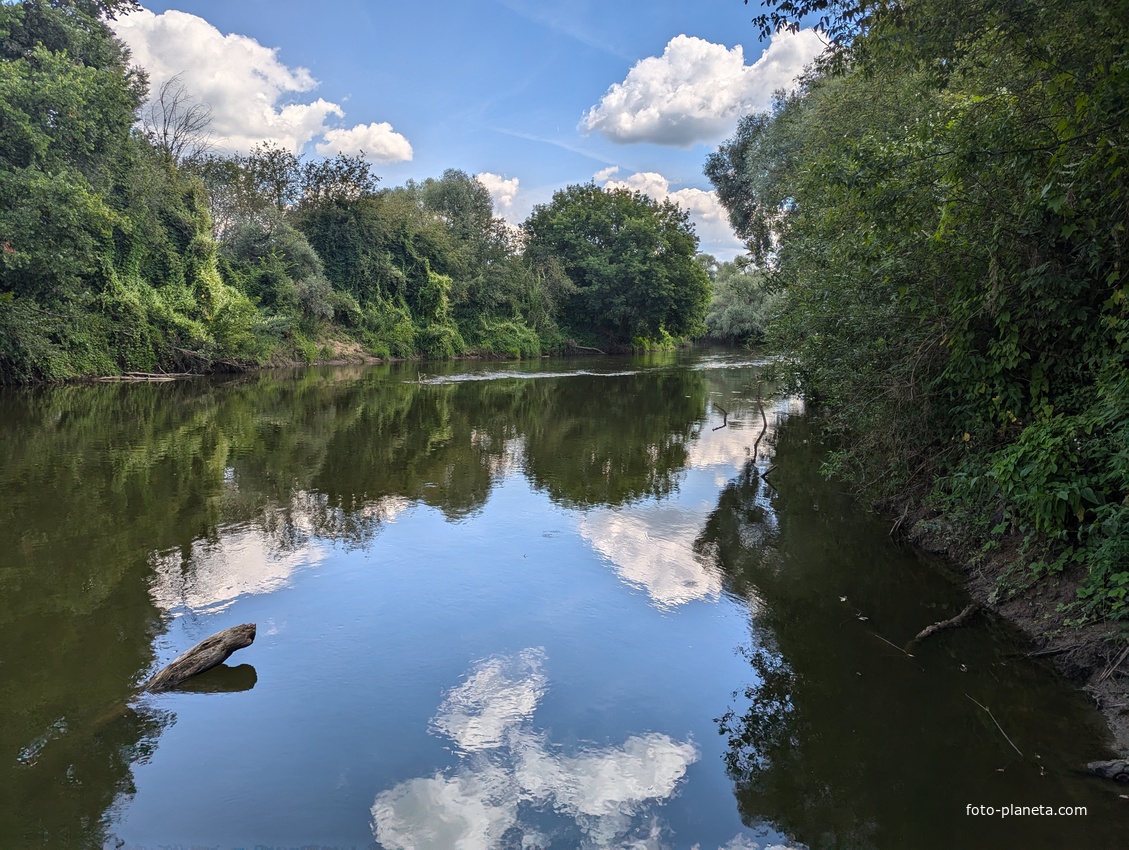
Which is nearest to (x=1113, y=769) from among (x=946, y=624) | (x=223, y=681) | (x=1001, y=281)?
(x=946, y=624)

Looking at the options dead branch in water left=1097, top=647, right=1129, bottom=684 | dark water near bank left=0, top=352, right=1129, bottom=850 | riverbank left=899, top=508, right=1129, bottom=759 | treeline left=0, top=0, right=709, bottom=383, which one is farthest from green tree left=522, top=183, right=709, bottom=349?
dead branch in water left=1097, top=647, right=1129, bottom=684

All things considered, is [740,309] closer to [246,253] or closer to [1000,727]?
[246,253]

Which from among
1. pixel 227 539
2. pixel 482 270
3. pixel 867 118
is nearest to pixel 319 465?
pixel 227 539

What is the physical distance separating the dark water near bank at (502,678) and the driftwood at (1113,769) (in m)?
0.14

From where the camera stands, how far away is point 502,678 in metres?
5.02

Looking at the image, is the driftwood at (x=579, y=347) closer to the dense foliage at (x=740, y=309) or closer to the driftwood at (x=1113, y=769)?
the dense foliage at (x=740, y=309)

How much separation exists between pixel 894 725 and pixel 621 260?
48.2 m

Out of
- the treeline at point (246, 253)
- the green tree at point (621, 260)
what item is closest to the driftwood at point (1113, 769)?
the treeline at point (246, 253)

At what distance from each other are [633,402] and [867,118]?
426 inches

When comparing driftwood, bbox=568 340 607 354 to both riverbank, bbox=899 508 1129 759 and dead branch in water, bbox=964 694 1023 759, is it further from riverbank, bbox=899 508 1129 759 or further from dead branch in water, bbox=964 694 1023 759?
dead branch in water, bbox=964 694 1023 759

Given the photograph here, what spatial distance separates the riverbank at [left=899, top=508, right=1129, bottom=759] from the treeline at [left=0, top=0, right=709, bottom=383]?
2136cm

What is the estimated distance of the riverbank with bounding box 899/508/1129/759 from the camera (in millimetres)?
4547

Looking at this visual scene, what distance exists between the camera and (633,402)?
21.6 metres

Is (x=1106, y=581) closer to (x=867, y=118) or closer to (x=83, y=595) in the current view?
(x=83, y=595)
